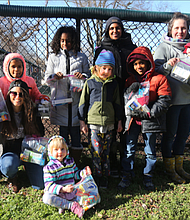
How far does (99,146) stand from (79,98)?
2.51 ft

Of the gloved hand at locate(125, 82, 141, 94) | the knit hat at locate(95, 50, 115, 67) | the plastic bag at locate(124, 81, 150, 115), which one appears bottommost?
the plastic bag at locate(124, 81, 150, 115)

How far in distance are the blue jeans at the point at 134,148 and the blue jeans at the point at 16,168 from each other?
3.77ft

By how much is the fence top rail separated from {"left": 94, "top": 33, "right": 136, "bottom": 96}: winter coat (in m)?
0.41

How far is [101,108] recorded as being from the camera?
8.50 feet

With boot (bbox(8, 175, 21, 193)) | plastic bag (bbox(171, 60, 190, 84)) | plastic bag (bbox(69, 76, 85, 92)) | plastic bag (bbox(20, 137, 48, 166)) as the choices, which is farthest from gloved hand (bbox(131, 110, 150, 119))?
boot (bbox(8, 175, 21, 193))

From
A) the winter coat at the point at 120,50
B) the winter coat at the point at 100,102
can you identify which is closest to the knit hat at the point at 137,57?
the winter coat at the point at 120,50

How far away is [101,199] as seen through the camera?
2592mm

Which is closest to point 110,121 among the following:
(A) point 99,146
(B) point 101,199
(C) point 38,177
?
(A) point 99,146

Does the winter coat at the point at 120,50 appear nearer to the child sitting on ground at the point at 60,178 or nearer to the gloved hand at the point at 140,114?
the gloved hand at the point at 140,114

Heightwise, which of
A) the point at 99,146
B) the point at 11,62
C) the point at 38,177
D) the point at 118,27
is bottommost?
the point at 38,177

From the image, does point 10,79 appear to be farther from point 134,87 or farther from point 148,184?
point 148,184

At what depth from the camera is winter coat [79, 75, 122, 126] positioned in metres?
2.60

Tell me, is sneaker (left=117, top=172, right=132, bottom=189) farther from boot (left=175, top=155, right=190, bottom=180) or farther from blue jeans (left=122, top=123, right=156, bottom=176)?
boot (left=175, top=155, right=190, bottom=180)

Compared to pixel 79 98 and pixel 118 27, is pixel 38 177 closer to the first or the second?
pixel 79 98
